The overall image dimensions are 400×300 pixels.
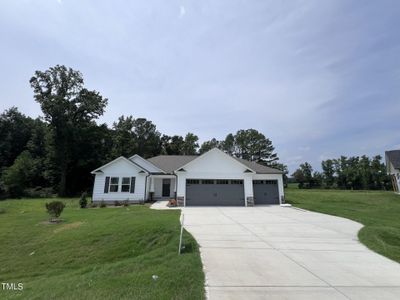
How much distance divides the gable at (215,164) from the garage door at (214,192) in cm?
88

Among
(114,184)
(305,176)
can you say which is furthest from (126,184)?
(305,176)

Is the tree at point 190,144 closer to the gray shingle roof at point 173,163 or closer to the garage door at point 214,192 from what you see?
the gray shingle roof at point 173,163

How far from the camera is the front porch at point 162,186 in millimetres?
24453

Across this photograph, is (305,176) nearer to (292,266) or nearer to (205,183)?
(205,183)

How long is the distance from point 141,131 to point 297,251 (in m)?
52.5

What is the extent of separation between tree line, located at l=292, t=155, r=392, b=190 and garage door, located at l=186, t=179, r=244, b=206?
43577mm

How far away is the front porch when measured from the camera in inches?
963

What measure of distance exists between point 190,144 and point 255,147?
56.0 feet

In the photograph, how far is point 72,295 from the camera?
444 cm

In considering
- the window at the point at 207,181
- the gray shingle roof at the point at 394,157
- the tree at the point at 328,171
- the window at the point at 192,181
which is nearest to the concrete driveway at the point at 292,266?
the window at the point at 192,181

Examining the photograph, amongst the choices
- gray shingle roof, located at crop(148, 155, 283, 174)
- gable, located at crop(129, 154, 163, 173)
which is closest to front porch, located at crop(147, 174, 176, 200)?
gable, located at crop(129, 154, 163, 173)

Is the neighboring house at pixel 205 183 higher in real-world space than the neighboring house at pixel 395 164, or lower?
lower

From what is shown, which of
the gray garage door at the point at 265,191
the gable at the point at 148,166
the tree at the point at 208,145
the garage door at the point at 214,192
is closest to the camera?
the garage door at the point at 214,192

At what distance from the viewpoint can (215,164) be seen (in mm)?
20594
